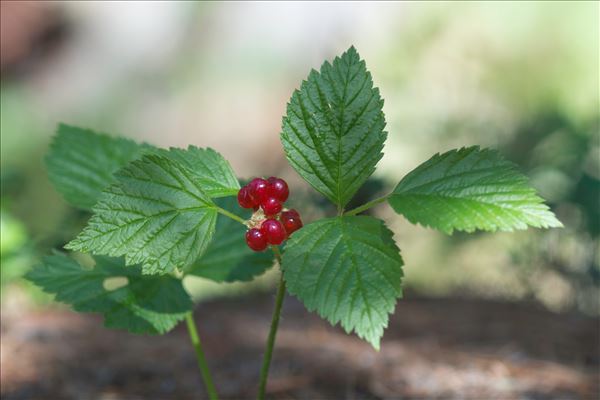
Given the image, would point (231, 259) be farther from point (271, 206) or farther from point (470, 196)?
point (470, 196)

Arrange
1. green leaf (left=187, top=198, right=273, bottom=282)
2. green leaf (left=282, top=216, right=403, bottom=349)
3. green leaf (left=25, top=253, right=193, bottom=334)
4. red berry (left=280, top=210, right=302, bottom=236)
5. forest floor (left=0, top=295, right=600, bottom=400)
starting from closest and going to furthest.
→ green leaf (left=282, top=216, right=403, bottom=349), red berry (left=280, top=210, right=302, bottom=236), green leaf (left=25, top=253, right=193, bottom=334), green leaf (left=187, top=198, right=273, bottom=282), forest floor (left=0, top=295, right=600, bottom=400)

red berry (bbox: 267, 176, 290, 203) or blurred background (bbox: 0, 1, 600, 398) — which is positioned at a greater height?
Answer: blurred background (bbox: 0, 1, 600, 398)

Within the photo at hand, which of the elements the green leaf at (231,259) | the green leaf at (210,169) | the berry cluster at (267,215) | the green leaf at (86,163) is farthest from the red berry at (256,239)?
the green leaf at (86,163)

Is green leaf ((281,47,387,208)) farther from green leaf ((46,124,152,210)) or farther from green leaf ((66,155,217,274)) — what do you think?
green leaf ((46,124,152,210))

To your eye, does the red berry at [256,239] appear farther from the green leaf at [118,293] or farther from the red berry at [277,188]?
the green leaf at [118,293]

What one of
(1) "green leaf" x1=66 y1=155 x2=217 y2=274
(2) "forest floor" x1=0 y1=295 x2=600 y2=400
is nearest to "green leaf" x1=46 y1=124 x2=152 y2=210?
(1) "green leaf" x1=66 y1=155 x2=217 y2=274


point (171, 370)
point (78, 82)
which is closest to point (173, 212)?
point (171, 370)

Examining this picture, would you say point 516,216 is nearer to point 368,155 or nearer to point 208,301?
point 368,155
